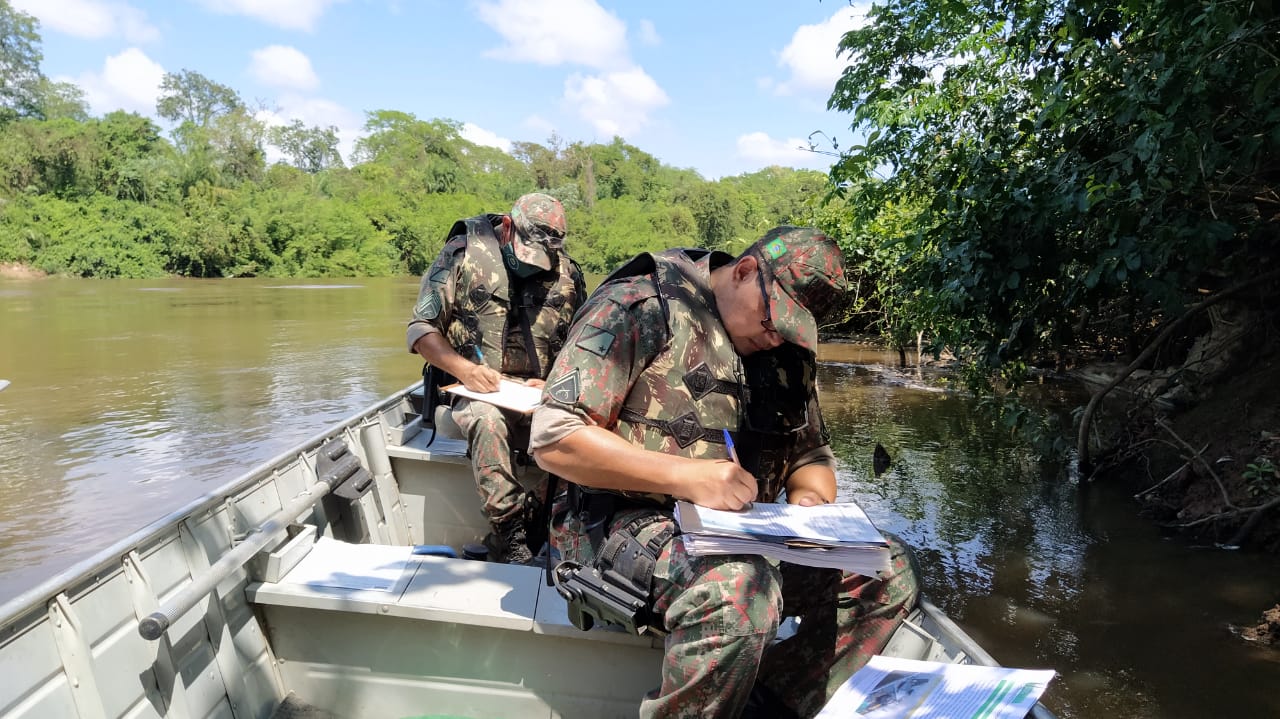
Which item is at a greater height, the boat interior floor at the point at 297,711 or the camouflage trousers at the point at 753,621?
the camouflage trousers at the point at 753,621

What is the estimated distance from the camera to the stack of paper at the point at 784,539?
2.00 meters

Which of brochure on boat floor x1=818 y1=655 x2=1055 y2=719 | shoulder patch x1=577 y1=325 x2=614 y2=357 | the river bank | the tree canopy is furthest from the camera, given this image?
the river bank

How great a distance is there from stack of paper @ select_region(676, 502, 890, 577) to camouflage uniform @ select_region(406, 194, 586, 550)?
1.96 m

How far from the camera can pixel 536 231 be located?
13.4 feet

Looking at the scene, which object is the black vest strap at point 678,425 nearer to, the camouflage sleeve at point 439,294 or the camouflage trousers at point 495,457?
the camouflage trousers at point 495,457

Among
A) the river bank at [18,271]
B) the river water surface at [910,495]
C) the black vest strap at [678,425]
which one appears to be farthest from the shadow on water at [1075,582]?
the river bank at [18,271]

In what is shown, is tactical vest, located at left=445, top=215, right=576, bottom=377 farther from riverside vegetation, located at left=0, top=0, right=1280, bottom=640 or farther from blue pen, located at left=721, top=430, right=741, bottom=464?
riverside vegetation, located at left=0, top=0, right=1280, bottom=640

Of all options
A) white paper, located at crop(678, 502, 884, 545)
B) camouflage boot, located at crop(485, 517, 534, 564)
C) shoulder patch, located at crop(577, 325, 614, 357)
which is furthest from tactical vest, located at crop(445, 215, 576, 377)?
white paper, located at crop(678, 502, 884, 545)

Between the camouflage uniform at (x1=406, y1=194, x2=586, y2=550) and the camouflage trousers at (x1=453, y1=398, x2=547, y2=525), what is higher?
the camouflage uniform at (x1=406, y1=194, x2=586, y2=550)

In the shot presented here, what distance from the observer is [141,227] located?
40.8 meters

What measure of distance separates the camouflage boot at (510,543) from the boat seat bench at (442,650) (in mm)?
969

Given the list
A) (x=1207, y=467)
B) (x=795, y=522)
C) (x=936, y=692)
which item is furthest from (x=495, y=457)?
(x=1207, y=467)

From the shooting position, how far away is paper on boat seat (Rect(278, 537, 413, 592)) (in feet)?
8.80

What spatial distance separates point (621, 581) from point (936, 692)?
0.85m
